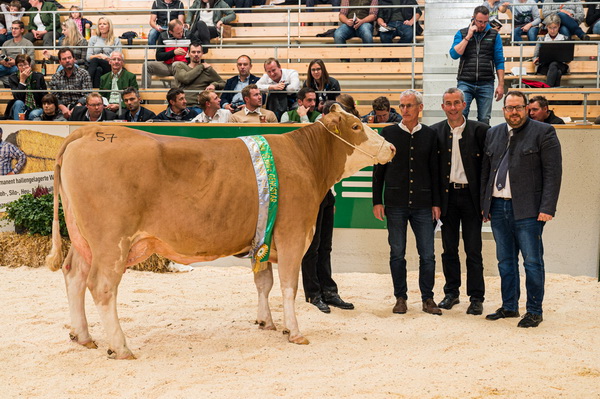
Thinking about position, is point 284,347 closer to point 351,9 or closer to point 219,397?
point 219,397

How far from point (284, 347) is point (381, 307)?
1.77m

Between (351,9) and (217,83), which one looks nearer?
(217,83)

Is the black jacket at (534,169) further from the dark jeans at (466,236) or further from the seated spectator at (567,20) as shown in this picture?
the seated spectator at (567,20)

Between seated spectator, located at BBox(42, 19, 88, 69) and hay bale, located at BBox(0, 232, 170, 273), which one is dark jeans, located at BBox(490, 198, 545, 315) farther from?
seated spectator, located at BBox(42, 19, 88, 69)

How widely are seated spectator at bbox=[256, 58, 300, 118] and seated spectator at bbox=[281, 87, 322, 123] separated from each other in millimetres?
740

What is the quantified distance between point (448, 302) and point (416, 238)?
76 cm

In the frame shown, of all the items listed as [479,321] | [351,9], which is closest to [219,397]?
[479,321]

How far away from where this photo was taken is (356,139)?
21.0ft

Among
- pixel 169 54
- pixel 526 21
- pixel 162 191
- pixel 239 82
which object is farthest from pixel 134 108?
pixel 526 21

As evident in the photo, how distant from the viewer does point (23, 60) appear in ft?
38.6

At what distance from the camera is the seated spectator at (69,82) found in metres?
11.2

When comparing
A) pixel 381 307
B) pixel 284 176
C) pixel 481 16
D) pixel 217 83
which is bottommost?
pixel 381 307

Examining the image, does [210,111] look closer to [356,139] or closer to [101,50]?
[356,139]

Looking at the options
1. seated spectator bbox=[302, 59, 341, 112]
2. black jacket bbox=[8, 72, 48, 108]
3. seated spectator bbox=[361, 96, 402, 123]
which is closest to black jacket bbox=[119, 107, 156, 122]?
seated spectator bbox=[302, 59, 341, 112]
